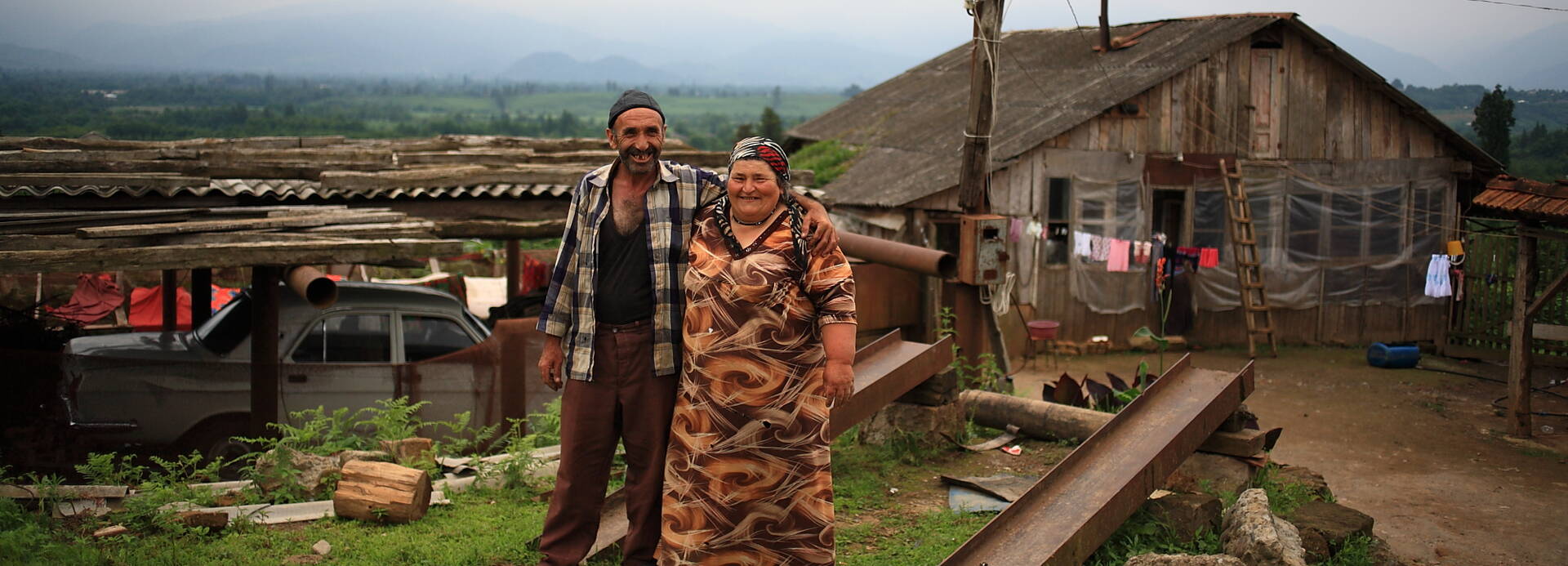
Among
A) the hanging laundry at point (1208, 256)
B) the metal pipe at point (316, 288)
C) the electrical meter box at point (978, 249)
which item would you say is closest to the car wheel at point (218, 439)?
the metal pipe at point (316, 288)

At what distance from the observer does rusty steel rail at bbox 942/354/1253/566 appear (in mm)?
4469

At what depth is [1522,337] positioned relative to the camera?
9.70 m

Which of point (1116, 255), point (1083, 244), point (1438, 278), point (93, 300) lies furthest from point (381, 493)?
point (1438, 278)

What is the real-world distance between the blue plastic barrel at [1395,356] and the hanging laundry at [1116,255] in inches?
136

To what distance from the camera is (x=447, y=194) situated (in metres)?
8.63

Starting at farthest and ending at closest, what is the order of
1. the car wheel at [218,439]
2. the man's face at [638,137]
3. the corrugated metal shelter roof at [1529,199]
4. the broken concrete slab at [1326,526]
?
the corrugated metal shelter roof at [1529,199] → the car wheel at [218,439] → the broken concrete slab at [1326,526] → the man's face at [638,137]

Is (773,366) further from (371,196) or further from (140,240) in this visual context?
(371,196)

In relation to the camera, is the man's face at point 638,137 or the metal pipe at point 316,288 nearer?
the man's face at point 638,137

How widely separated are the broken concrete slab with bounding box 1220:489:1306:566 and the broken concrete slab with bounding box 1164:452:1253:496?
2.58 feet

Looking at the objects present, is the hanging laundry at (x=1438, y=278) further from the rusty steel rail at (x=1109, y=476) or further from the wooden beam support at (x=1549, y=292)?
the rusty steel rail at (x=1109, y=476)

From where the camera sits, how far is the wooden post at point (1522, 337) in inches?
382

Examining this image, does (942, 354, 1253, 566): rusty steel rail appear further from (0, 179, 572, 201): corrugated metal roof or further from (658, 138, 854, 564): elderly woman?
(0, 179, 572, 201): corrugated metal roof

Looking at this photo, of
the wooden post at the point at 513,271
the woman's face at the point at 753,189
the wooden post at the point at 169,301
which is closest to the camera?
the woman's face at the point at 753,189

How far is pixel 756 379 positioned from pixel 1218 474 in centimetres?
356
